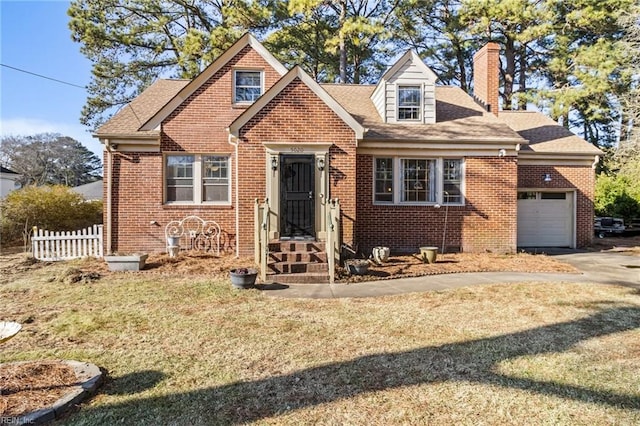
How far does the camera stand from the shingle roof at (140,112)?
37.1 ft

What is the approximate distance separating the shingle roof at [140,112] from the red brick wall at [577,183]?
12650 millimetres

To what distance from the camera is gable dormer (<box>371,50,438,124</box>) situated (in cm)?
1279

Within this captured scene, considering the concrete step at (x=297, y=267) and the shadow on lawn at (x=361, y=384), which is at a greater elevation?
the concrete step at (x=297, y=267)

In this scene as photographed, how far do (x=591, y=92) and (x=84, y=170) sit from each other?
5412 cm

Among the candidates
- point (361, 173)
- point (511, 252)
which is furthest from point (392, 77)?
point (511, 252)

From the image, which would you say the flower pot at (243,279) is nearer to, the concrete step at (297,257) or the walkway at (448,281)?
the walkway at (448,281)

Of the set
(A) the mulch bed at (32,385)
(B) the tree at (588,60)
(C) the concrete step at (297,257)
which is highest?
(B) the tree at (588,60)

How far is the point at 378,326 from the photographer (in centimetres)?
580

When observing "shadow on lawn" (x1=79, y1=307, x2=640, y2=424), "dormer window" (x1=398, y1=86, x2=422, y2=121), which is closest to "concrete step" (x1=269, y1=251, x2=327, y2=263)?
"shadow on lawn" (x1=79, y1=307, x2=640, y2=424)

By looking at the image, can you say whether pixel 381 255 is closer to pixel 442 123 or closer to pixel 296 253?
pixel 296 253

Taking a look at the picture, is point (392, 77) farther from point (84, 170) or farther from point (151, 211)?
point (84, 170)

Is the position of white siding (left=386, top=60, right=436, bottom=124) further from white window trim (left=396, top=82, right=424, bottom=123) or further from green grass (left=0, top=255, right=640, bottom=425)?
green grass (left=0, top=255, right=640, bottom=425)

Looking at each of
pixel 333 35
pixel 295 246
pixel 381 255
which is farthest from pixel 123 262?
pixel 333 35

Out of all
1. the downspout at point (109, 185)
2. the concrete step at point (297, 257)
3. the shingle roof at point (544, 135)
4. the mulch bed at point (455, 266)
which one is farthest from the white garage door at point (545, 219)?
the downspout at point (109, 185)
